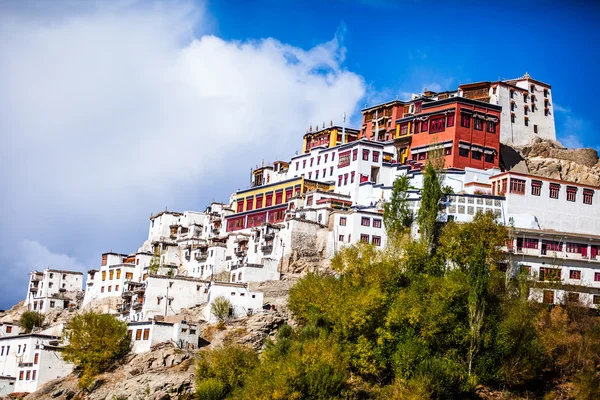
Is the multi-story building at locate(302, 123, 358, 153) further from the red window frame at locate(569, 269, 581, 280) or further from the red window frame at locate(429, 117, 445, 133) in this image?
the red window frame at locate(569, 269, 581, 280)

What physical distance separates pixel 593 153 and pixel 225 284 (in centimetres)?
5020

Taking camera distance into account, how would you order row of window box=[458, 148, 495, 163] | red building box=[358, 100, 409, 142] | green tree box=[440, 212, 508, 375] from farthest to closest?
red building box=[358, 100, 409, 142] < row of window box=[458, 148, 495, 163] < green tree box=[440, 212, 508, 375]

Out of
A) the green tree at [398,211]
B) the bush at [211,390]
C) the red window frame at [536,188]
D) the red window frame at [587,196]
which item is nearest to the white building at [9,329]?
the bush at [211,390]

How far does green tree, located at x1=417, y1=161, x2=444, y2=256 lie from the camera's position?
7844 cm

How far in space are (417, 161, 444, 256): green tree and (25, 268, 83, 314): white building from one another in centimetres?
4664

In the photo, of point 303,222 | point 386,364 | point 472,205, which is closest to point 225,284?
point 303,222

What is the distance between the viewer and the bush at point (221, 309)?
7525cm

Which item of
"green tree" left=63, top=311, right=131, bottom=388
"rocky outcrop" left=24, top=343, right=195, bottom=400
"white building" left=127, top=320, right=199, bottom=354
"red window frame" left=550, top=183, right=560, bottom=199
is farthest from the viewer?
"red window frame" left=550, top=183, right=560, bottom=199

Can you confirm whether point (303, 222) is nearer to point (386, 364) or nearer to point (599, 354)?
point (386, 364)

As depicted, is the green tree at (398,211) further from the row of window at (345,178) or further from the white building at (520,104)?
the white building at (520,104)

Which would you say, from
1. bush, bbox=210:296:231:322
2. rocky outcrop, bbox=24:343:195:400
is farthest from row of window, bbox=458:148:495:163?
rocky outcrop, bbox=24:343:195:400

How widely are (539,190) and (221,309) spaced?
105 feet

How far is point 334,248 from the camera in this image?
3354 inches

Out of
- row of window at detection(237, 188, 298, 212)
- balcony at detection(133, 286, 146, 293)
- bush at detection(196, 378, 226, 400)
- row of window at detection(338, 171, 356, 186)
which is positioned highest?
row of window at detection(338, 171, 356, 186)
